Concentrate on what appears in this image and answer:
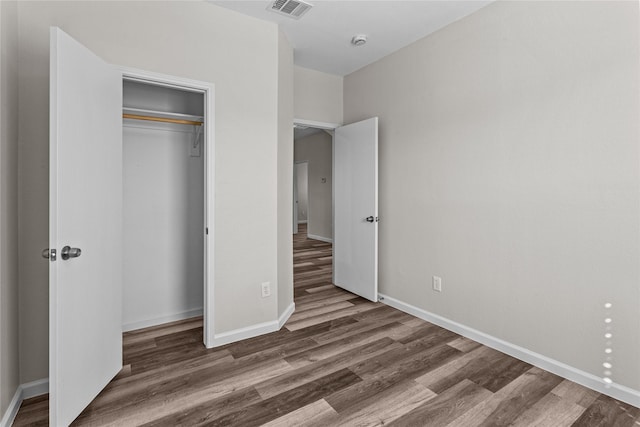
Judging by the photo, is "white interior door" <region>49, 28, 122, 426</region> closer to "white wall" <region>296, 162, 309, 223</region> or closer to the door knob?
the door knob

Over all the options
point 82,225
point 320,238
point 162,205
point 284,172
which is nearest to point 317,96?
point 284,172

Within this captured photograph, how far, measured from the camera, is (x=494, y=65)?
8.20ft

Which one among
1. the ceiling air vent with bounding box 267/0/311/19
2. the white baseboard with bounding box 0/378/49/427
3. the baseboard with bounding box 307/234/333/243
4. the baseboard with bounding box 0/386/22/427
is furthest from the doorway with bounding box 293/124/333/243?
the baseboard with bounding box 0/386/22/427

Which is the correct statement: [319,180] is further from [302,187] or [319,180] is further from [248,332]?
[248,332]

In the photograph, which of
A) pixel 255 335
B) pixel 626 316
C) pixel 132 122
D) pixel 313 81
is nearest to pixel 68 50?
pixel 132 122

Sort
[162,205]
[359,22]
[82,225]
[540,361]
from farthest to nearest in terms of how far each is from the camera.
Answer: [162,205] < [359,22] < [540,361] < [82,225]

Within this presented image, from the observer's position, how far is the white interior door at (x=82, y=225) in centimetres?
153

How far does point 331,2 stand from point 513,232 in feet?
7.21

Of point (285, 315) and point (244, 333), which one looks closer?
point (244, 333)

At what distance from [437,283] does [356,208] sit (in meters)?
1.21

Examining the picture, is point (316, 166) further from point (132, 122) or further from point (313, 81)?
point (132, 122)

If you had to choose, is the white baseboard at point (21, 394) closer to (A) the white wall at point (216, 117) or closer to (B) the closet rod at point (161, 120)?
(A) the white wall at point (216, 117)

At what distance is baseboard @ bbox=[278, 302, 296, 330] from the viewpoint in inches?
114

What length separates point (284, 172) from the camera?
304 cm
